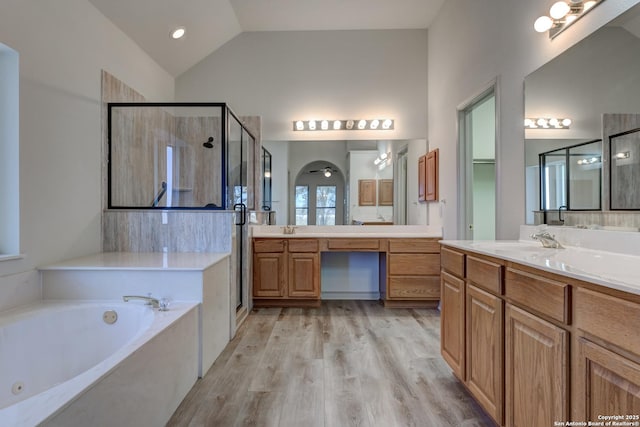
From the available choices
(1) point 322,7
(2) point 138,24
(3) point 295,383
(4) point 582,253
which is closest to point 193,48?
(2) point 138,24

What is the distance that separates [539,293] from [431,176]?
8.91 feet

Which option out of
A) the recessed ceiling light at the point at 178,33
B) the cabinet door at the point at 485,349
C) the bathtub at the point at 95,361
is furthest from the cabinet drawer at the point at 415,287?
the recessed ceiling light at the point at 178,33

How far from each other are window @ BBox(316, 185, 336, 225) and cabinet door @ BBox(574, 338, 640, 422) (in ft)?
10.2

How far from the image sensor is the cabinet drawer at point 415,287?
3.50 m

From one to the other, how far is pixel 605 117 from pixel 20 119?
316cm

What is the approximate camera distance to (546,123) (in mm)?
1937

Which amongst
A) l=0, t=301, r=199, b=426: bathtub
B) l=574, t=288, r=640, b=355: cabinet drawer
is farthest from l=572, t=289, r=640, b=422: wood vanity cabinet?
l=0, t=301, r=199, b=426: bathtub

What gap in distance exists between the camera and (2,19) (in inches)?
68.9

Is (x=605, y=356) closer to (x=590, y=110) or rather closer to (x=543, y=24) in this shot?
(x=590, y=110)

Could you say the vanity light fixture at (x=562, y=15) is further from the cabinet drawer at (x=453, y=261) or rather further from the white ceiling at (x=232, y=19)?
the white ceiling at (x=232, y=19)

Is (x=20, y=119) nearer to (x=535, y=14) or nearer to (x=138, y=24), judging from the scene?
(x=138, y=24)

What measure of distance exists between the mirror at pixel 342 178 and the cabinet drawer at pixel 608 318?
9.96 ft

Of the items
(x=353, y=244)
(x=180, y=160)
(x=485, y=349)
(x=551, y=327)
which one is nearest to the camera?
(x=551, y=327)

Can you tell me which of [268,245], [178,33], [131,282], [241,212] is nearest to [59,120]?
[131,282]
